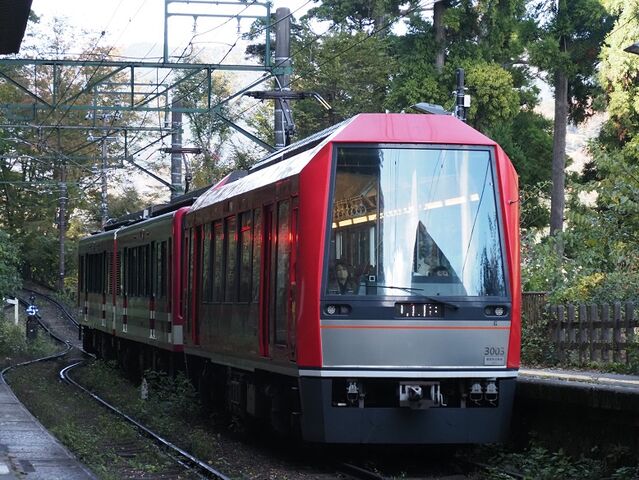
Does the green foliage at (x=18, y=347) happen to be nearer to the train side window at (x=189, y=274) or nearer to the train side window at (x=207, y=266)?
the train side window at (x=189, y=274)

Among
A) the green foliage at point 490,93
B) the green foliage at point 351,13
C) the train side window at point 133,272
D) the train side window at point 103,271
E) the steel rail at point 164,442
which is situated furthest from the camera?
the green foliage at point 351,13

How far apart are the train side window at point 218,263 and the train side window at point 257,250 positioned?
1.68 m

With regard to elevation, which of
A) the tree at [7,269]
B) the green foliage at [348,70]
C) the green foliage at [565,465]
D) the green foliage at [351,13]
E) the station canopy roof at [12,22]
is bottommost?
the green foliage at [565,465]

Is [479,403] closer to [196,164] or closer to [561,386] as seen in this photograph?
[561,386]

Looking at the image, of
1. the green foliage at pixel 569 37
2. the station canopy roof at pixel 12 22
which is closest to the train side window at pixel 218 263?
the station canopy roof at pixel 12 22

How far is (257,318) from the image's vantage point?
12.6 metres

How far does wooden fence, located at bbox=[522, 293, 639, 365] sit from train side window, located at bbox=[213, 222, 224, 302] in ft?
18.2

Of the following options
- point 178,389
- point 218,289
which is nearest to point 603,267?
point 178,389

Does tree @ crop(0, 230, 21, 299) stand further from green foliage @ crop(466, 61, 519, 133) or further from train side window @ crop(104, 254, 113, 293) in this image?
green foliage @ crop(466, 61, 519, 133)

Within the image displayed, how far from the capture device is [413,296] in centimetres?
1098

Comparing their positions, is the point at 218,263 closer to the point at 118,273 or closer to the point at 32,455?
the point at 32,455

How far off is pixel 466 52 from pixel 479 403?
84.9 ft

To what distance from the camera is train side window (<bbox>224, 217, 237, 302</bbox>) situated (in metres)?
13.8

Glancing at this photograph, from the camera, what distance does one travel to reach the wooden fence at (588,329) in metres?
18.2
